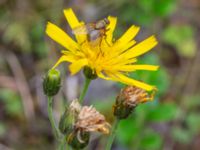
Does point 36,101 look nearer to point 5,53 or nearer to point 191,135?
point 5,53

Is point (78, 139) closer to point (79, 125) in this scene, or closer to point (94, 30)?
point (79, 125)

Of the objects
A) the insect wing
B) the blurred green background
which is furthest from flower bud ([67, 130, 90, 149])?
the blurred green background

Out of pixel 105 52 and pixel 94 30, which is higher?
pixel 94 30

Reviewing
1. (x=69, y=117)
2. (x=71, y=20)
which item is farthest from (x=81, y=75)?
(x=69, y=117)

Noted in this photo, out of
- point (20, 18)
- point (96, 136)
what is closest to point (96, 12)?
point (20, 18)

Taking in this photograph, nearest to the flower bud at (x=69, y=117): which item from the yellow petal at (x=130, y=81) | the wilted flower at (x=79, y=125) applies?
the wilted flower at (x=79, y=125)
